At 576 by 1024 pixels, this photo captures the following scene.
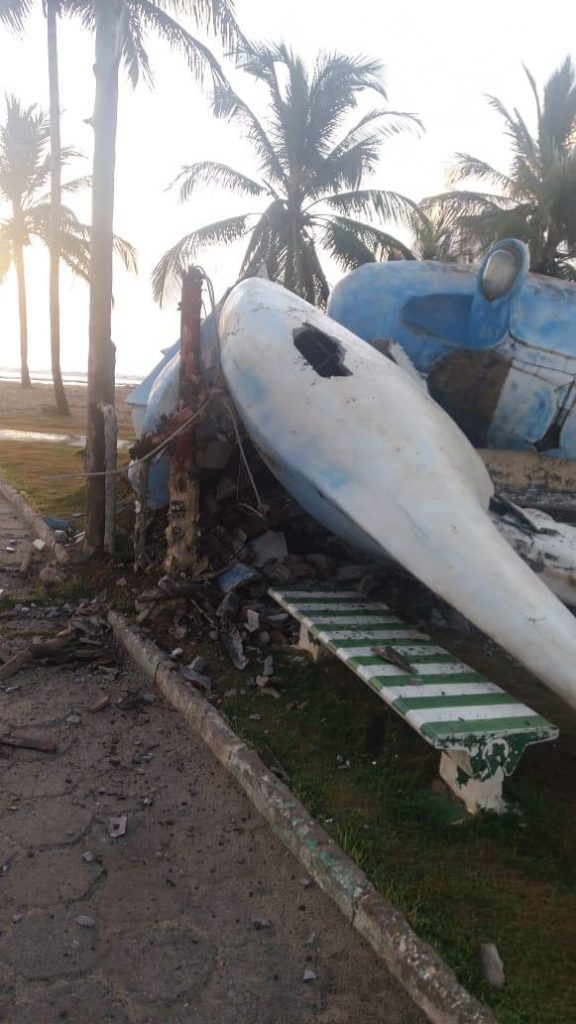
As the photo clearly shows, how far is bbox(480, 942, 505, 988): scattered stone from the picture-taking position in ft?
9.28

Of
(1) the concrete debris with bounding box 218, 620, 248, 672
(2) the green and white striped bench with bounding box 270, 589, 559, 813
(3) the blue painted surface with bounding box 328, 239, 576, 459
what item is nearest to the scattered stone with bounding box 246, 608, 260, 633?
(1) the concrete debris with bounding box 218, 620, 248, 672

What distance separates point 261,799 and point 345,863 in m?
0.70

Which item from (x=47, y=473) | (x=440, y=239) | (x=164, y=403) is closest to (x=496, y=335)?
(x=164, y=403)

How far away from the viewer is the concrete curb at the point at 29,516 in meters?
9.07

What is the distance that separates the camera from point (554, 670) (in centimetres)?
387

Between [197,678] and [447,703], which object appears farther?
[197,678]

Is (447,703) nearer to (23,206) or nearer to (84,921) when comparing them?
(84,921)

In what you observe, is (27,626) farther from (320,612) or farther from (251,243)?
(251,243)

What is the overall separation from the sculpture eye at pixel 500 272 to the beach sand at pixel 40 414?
14381 millimetres

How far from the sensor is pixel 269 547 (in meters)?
6.86

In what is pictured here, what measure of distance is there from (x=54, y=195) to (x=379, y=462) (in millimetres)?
21410

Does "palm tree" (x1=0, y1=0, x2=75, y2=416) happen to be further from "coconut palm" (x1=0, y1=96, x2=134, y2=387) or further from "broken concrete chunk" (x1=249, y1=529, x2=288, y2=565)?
"broken concrete chunk" (x1=249, y1=529, x2=288, y2=565)

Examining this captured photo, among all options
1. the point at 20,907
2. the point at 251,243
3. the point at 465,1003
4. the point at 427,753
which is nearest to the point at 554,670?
the point at 427,753

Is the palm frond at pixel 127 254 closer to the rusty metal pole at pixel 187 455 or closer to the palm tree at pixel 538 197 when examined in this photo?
the palm tree at pixel 538 197
